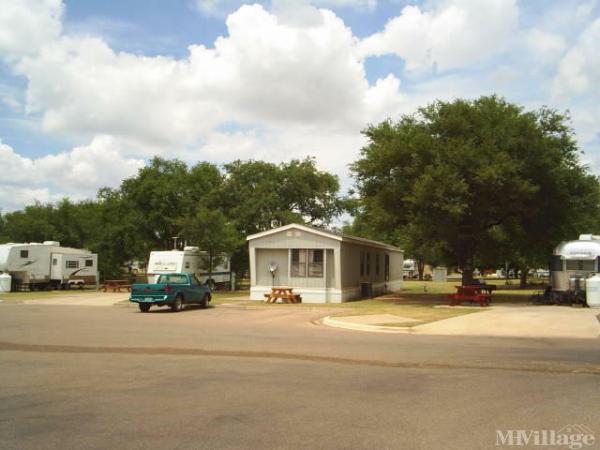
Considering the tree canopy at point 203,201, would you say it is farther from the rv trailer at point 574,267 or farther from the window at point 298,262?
the rv trailer at point 574,267

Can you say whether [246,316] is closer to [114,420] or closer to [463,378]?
[463,378]

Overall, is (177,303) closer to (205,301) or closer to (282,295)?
(205,301)

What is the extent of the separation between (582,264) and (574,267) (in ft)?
1.12

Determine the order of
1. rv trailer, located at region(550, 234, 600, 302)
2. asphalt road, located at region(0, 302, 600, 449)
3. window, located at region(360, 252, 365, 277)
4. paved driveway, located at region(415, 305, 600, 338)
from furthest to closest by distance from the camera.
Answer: window, located at region(360, 252, 365, 277) → rv trailer, located at region(550, 234, 600, 302) → paved driveway, located at region(415, 305, 600, 338) → asphalt road, located at region(0, 302, 600, 449)

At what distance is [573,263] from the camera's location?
25.7 metres

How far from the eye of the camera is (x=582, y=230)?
4022 cm

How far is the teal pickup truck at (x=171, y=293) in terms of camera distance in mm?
22609

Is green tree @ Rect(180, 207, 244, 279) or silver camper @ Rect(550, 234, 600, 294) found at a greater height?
green tree @ Rect(180, 207, 244, 279)

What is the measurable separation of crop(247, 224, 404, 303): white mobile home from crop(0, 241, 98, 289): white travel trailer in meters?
18.8

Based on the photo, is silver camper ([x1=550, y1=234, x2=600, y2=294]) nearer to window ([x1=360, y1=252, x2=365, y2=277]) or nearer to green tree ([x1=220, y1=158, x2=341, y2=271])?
window ([x1=360, y1=252, x2=365, y2=277])

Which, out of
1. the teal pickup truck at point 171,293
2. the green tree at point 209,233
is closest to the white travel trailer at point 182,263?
the green tree at point 209,233

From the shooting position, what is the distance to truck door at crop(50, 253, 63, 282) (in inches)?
1654

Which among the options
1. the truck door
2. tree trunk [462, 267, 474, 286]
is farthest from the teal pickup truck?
the truck door

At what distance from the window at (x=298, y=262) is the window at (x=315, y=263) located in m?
0.31
